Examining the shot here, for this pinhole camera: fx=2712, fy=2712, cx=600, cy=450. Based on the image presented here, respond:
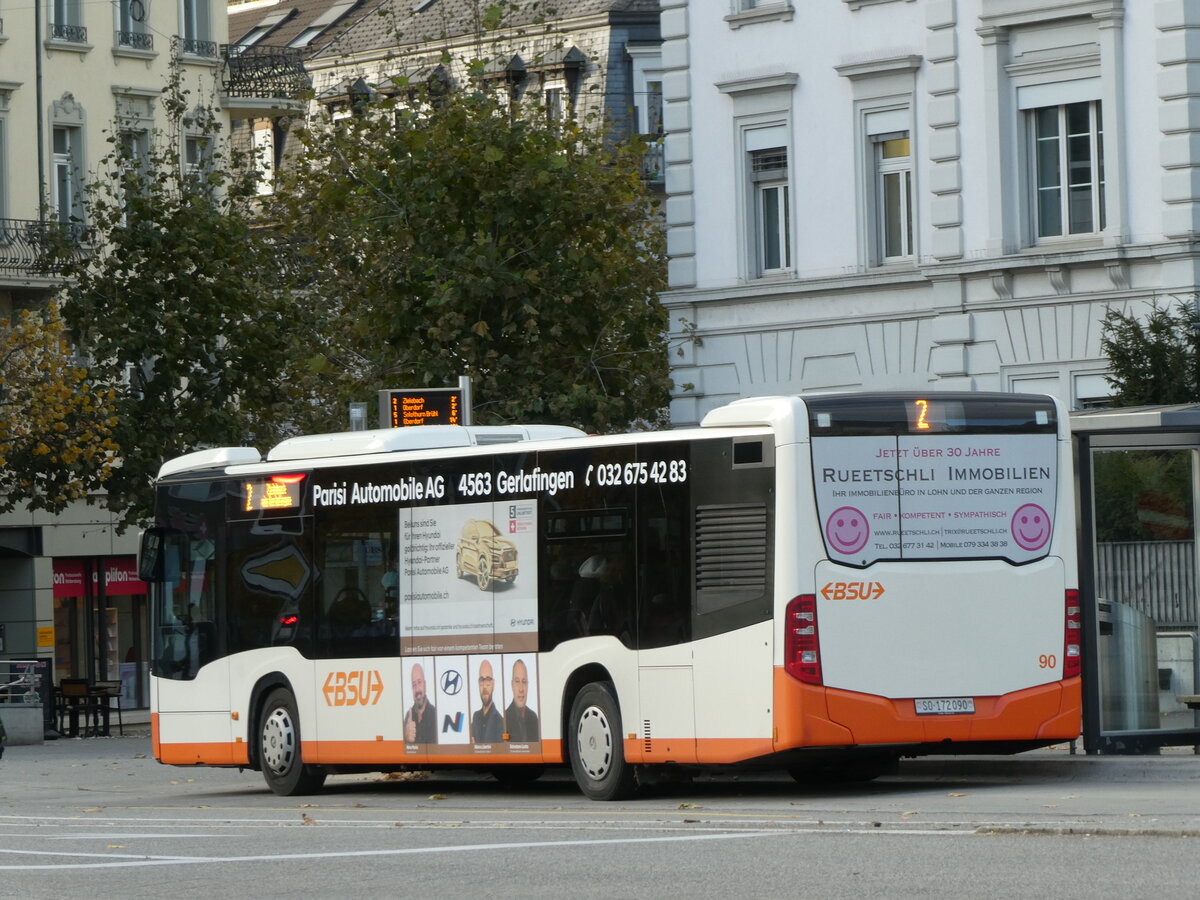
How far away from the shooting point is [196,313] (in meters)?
39.6

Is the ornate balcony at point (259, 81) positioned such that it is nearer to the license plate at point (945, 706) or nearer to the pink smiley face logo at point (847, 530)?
the pink smiley face logo at point (847, 530)

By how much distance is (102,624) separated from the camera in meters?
48.5

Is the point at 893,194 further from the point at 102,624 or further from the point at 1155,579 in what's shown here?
the point at 102,624

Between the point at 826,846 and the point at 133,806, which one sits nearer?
the point at 826,846

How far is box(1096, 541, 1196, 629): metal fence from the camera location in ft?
65.0

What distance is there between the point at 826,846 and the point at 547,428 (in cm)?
806

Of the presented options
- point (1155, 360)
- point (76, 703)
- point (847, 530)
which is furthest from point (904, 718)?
point (76, 703)

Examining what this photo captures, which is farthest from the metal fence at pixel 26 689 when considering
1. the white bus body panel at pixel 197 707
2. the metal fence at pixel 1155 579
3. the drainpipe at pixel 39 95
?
the metal fence at pixel 1155 579

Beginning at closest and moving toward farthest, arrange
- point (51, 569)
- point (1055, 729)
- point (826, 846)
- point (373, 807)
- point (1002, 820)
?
point (826, 846) → point (1002, 820) → point (1055, 729) → point (373, 807) → point (51, 569)

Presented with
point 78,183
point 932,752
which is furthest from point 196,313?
point 932,752

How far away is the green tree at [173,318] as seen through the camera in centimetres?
3875

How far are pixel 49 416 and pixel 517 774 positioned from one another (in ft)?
52.2

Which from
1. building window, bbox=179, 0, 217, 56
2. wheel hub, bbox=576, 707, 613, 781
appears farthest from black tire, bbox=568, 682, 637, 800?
building window, bbox=179, 0, 217, 56

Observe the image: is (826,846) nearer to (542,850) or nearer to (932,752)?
(542,850)
